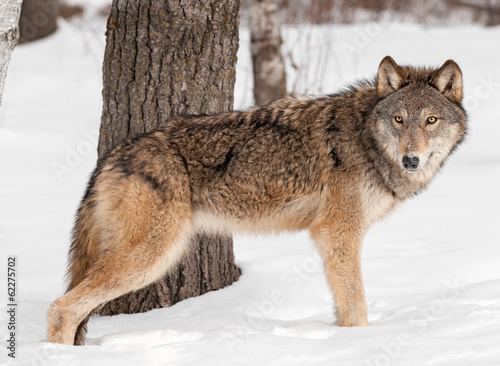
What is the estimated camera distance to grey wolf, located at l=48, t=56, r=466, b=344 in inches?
160

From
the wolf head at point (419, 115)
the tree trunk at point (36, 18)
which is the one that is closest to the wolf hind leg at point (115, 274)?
the wolf head at point (419, 115)

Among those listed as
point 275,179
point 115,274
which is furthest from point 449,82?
point 115,274

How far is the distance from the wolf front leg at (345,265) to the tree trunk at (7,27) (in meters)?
2.29

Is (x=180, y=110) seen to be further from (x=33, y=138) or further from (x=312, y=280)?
(x=33, y=138)

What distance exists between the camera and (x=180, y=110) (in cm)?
482

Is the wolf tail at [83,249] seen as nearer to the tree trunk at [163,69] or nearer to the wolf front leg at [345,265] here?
the tree trunk at [163,69]

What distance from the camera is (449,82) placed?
14.1ft

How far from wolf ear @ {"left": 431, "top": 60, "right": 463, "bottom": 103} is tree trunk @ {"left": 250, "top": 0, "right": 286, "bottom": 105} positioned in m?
5.21

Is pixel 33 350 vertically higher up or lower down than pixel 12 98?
higher up

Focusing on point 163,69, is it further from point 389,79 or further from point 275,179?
point 389,79

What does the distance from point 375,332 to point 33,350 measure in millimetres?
1981

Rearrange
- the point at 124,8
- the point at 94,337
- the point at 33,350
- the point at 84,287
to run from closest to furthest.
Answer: the point at 33,350 → the point at 84,287 → the point at 94,337 → the point at 124,8

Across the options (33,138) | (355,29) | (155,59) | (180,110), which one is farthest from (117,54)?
(355,29)

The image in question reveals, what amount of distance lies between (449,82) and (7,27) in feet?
9.42
